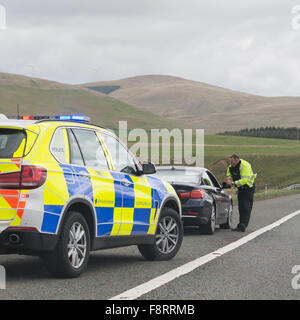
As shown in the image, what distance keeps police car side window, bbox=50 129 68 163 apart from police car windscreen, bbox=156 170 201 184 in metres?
6.79

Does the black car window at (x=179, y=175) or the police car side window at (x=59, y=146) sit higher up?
the police car side window at (x=59, y=146)

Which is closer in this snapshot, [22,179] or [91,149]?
[22,179]

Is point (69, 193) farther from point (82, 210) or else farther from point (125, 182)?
point (125, 182)

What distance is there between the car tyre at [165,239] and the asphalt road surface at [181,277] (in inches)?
6.2

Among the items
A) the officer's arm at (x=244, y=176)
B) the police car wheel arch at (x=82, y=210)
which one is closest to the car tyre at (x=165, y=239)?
the police car wheel arch at (x=82, y=210)

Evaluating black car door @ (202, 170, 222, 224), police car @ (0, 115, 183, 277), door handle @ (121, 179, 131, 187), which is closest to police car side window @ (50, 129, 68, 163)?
police car @ (0, 115, 183, 277)

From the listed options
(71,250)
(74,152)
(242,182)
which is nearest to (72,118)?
(74,152)

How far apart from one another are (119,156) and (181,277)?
1.99m

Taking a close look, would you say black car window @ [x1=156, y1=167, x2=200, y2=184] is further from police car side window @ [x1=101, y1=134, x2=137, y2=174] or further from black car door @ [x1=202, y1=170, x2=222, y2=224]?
police car side window @ [x1=101, y1=134, x2=137, y2=174]

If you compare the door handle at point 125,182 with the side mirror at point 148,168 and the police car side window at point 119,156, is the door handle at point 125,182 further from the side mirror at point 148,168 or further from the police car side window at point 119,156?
the side mirror at point 148,168

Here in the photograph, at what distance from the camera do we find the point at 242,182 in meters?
16.6

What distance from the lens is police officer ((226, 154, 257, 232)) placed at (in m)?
16.5

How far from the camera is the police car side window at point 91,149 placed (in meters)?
9.28
